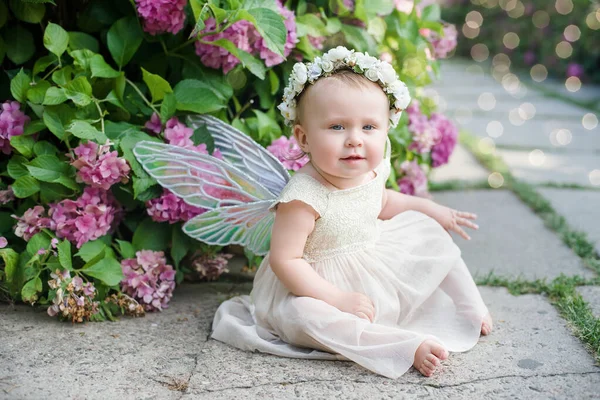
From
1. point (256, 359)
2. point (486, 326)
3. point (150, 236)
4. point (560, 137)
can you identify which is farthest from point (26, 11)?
point (560, 137)

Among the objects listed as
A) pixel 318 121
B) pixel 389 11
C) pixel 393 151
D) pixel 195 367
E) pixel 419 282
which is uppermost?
pixel 389 11

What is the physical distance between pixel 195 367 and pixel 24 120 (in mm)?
938

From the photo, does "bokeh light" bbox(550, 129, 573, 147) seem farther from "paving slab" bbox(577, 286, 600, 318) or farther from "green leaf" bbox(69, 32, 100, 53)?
"green leaf" bbox(69, 32, 100, 53)

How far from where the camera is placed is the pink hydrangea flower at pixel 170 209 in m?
2.24

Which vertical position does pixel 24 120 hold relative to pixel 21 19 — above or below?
below

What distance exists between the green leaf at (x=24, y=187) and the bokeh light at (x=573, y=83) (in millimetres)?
5966

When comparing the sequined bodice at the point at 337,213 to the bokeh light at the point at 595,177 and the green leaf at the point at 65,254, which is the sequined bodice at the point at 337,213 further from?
the bokeh light at the point at 595,177

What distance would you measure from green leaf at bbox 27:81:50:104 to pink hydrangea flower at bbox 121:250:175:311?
542 millimetres

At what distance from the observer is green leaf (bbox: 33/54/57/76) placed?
2.19 m

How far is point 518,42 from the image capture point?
8453mm

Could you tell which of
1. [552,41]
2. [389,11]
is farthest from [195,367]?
[552,41]

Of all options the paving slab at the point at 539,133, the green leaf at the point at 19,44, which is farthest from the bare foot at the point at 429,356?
the paving slab at the point at 539,133

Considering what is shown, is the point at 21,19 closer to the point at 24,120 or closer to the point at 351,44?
the point at 24,120

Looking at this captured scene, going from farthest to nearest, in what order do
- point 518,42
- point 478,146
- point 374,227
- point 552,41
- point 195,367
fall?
point 518,42, point 552,41, point 478,146, point 374,227, point 195,367
